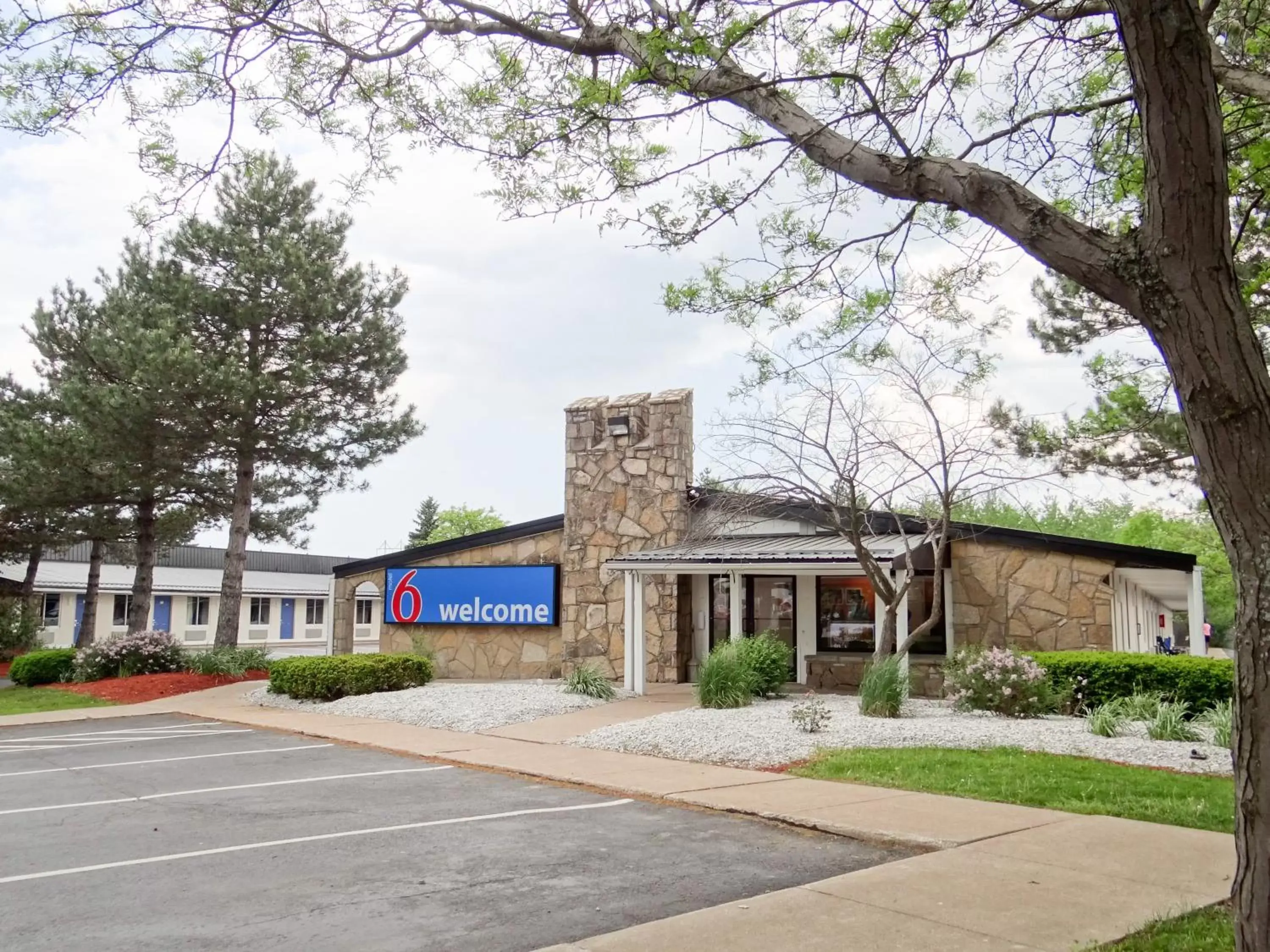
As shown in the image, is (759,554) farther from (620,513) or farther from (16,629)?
(16,629)

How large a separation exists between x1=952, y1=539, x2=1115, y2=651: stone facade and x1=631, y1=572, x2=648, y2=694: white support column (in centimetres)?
517

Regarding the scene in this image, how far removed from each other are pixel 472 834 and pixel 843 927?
3182 millimetres

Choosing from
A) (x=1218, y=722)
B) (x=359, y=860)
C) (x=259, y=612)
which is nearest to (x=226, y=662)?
(x=359, y=860)

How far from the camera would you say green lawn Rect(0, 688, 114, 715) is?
18188 mm

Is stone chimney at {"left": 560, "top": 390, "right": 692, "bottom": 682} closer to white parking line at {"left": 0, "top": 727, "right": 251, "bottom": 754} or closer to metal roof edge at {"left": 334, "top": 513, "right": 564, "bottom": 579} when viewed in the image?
metal roof edge at {"left": 334, "top": 513, "right": 564, "bottom": 579}

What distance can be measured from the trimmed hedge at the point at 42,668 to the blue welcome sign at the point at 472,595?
25.1ft

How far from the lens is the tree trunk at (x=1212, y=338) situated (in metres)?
3.76

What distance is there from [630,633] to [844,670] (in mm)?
3682

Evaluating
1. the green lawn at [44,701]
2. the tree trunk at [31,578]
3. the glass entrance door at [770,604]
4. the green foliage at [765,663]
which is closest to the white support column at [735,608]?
the glass entrance door at [770,604]

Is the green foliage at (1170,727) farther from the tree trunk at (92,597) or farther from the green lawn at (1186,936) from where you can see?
the tree trunk at (92,597)

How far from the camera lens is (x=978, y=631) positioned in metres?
16.5

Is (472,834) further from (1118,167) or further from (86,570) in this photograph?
(86,570)

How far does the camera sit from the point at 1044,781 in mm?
8758

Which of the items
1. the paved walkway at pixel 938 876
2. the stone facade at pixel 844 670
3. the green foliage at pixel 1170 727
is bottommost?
the paved walkway at pixel 938 876
